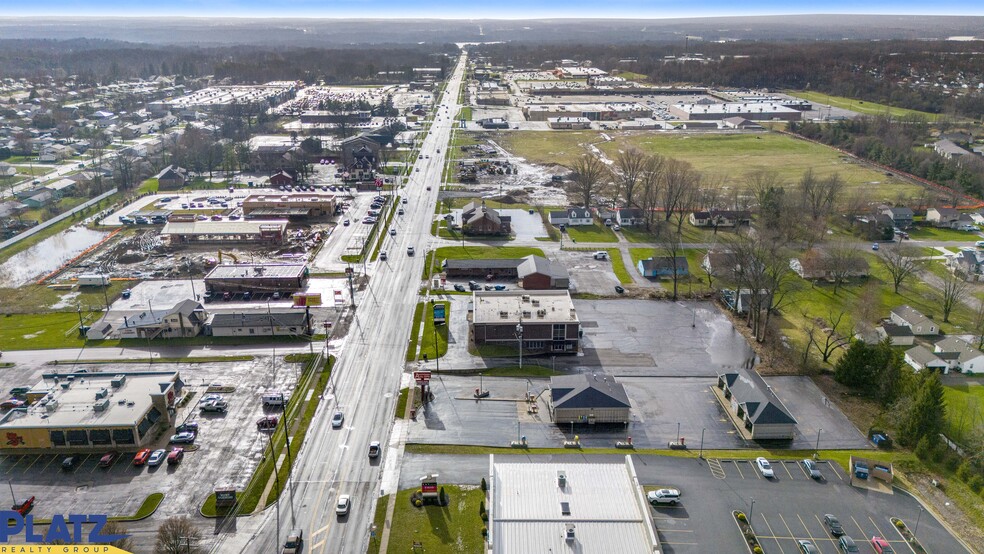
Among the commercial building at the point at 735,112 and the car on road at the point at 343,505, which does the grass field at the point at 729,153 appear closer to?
the commercial building at the point at 735,112

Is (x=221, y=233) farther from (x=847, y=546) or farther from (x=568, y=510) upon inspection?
(x=847, y=546)

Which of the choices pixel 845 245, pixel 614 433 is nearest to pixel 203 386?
pixel 614 433

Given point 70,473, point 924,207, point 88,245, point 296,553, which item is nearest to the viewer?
point 296,553

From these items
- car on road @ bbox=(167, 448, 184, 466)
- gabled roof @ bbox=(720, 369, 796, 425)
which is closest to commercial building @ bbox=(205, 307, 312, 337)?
car on road @ bbox=(167, 448, 184, 466)

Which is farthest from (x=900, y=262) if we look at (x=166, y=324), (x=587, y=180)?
(x=166, y=324)

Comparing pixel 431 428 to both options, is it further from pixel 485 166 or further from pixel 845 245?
pixel 485 166
